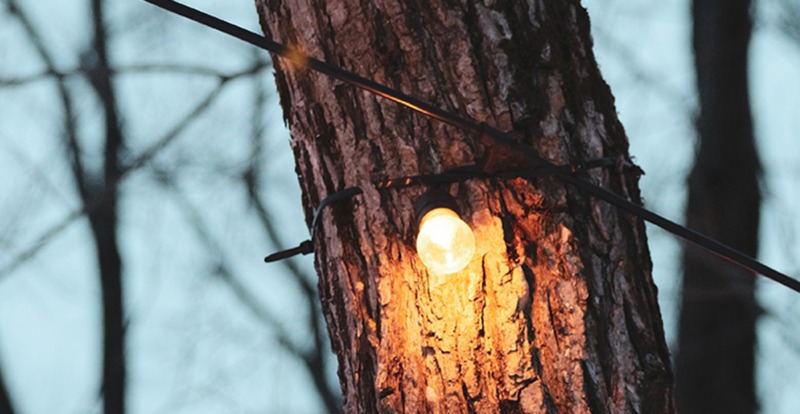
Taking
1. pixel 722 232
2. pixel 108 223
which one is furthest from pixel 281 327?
pixel 722 232

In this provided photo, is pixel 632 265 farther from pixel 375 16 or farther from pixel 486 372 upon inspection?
pixel 375 16

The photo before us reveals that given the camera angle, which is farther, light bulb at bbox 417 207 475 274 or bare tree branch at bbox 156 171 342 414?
bare tree branch at bbox 156 171 342 414

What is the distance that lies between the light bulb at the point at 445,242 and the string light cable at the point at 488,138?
0.34ft

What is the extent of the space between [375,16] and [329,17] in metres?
0.09

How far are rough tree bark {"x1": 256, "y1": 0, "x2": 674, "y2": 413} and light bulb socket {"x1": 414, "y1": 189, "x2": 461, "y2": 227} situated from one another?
0.05 m

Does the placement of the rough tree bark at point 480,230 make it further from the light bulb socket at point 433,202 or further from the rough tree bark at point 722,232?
the rough tree bark at point 722,232

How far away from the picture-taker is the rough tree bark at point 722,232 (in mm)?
3318

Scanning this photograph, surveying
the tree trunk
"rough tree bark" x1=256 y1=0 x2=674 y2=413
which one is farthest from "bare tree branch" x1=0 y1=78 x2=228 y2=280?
"rough tree bark" x1=256 y1=0 x2=674 y2=413

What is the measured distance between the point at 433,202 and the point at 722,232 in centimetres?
309

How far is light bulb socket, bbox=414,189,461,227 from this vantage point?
0.92 meters

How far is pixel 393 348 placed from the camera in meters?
0.99

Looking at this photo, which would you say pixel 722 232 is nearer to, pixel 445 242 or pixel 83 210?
pixel 445 242

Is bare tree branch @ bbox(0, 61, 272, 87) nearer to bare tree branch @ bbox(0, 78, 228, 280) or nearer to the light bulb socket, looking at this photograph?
bare tree branch @ bbox(0, 78, 228, 280)

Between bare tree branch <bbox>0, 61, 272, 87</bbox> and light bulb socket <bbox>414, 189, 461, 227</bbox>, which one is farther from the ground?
bare tree branch <bbox>0, 61, 272, 87</bbox>
